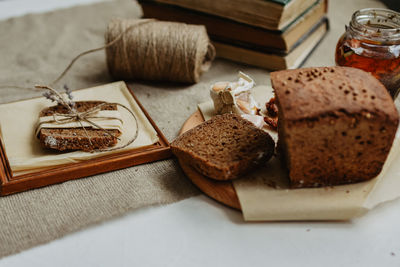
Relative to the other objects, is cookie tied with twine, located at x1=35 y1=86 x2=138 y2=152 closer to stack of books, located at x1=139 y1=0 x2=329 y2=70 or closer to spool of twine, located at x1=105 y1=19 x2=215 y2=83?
spool of twine, located at x1=105 y1=19 x2=215 y2=83

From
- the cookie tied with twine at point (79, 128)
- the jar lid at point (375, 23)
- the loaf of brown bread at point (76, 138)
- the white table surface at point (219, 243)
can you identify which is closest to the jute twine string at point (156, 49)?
the cookie tied with twine at point (79, 128)

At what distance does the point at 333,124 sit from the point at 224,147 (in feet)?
1.10

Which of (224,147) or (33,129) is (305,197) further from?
(33,129)

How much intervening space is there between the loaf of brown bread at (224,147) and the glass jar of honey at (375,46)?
459mm

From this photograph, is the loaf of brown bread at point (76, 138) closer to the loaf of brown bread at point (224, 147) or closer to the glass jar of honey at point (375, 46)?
the loaf of brown bread at point (224, 147)

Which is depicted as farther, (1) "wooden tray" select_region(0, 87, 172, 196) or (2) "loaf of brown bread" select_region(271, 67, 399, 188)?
(1) "wooden tray" select_region(0, 87, 172, 196)

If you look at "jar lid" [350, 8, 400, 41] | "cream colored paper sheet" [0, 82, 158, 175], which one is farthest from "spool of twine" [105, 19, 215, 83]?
"jar lid" [350, 8, 400, 41]

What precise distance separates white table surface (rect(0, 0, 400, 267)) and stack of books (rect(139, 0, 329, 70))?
96 cm

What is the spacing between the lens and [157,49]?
1.78 meters

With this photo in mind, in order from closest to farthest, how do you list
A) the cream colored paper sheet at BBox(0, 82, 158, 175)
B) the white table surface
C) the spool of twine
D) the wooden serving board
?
1. the white table surface
2. the wooden serving board
3. the cream colored paper sheet at BBox(0, 82, 158, 175)
4. the spool of twine

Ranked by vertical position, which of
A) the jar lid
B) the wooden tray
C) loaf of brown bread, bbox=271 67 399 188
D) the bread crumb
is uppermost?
the jar lid

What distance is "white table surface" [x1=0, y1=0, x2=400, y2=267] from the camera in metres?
1.04

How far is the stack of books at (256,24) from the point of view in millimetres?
1824

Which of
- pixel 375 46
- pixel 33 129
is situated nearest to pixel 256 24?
pixel 375 46
